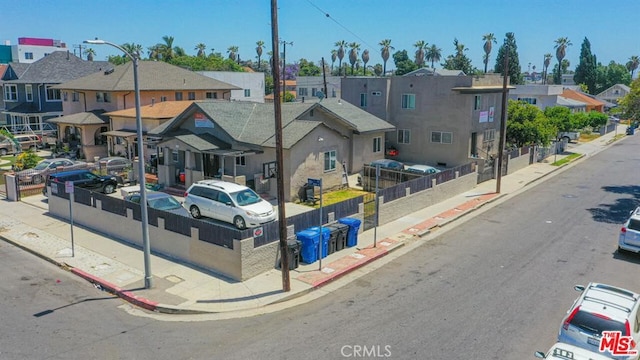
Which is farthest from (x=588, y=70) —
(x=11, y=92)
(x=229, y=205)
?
(x=229, y=205)

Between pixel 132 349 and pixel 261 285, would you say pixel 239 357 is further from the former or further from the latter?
pixel 261 285

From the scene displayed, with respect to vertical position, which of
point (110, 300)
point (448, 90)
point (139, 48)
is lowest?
point (110, 300)

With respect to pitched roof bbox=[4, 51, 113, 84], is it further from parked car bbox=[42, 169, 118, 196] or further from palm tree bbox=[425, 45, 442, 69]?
palm tree bbox=[425, 45, 442, 69]

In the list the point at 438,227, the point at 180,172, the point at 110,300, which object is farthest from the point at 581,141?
the point at 110,300

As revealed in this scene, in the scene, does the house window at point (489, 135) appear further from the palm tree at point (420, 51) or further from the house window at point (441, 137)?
the palm tree at point (420, 51)

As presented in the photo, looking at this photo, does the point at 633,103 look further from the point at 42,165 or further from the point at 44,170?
the point at 42,165

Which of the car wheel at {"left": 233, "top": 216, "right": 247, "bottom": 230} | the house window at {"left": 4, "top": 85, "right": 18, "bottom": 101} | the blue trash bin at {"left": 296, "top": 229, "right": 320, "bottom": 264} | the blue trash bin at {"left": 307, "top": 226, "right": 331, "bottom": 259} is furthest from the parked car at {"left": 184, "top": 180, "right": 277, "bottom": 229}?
the house window at {"left": 4, "top": 85, "right": 18, "bottom": 101}

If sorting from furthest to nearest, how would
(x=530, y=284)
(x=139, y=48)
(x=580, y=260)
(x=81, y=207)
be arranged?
(x=139, y=48), (x=81, y=207), (x=580, y=260), (x=530, y=284)

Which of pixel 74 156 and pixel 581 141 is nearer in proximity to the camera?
pixel 74 156
